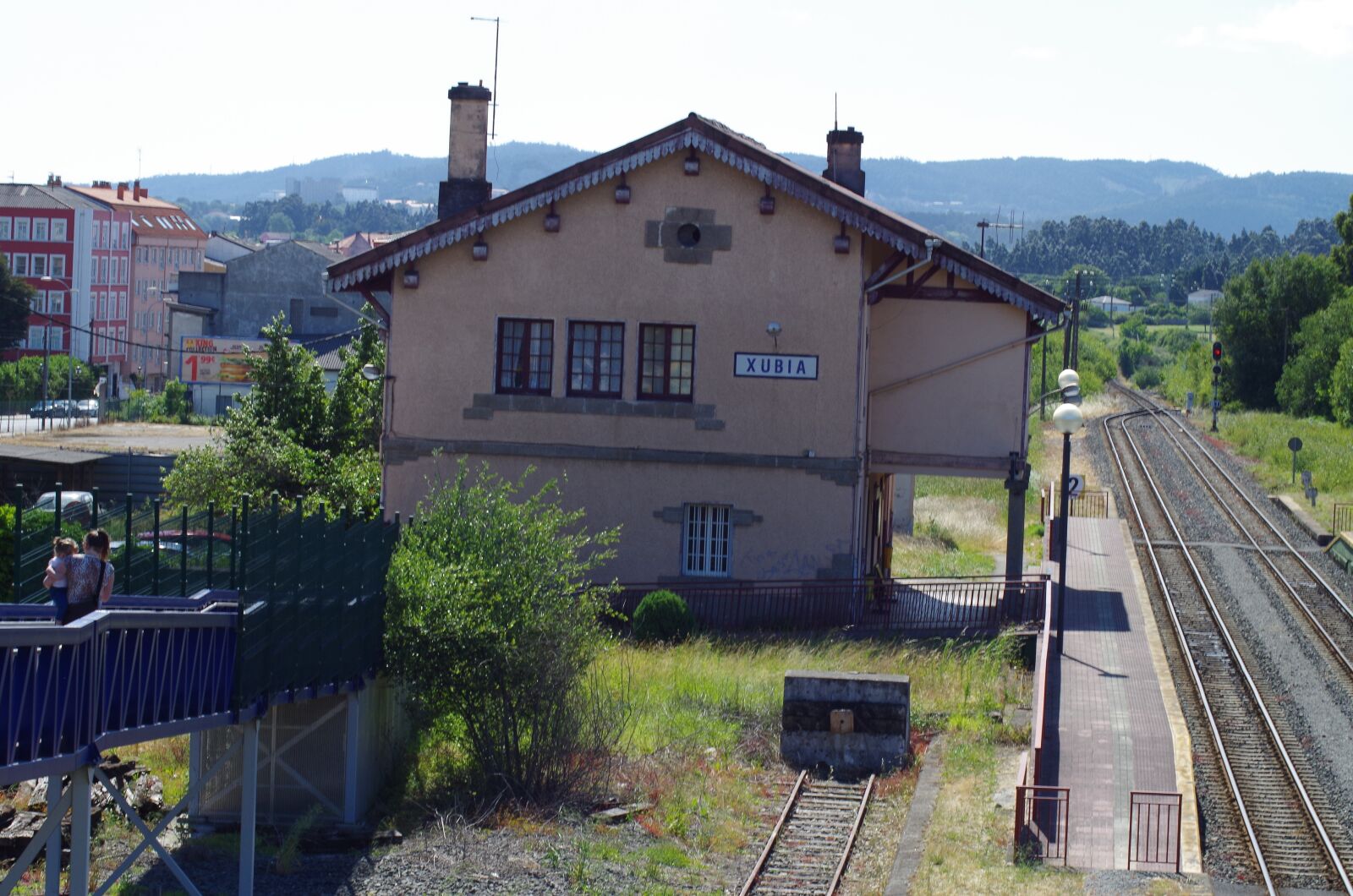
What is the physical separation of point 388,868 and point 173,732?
125 inches

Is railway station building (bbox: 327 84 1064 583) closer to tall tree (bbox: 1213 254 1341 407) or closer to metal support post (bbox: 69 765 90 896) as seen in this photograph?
metal support post (bbox: 69 765 90 896)

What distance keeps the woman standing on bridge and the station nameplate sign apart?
1538 cm

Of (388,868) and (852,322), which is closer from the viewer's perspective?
(388,868)

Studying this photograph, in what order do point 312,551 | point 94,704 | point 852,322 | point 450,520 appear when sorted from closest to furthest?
point 94,704 < point 312,551 < point 450,520 < point 852,322

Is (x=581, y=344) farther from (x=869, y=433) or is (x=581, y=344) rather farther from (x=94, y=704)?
(x=94, y=704)

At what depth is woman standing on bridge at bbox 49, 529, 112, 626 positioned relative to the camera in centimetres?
1150

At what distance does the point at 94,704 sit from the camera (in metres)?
11.6

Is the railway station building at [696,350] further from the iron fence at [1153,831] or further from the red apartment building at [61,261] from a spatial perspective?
the red apartment building at [61,261]

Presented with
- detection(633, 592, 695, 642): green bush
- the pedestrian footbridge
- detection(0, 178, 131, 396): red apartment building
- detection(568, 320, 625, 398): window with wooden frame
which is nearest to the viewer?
the pedestrian footbridge

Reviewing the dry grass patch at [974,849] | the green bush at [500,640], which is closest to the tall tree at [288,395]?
the green bush at [500,640]

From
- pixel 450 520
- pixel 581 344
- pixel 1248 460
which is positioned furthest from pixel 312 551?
pixel 1248 460

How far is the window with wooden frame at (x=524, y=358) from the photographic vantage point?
26.7 m

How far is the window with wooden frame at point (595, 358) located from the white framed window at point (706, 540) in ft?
8.07

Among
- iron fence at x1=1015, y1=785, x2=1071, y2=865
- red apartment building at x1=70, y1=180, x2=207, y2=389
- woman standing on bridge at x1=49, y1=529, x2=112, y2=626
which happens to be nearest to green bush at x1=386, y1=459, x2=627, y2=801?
iron fence at x1=1015, y1=785, x2=1071, y2=865
